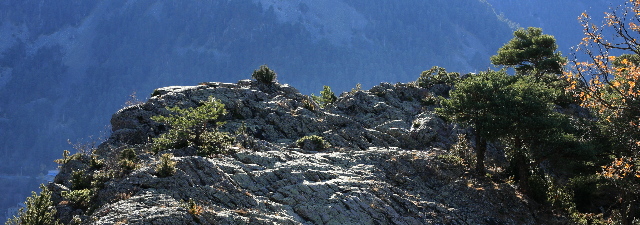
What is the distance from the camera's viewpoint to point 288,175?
19922 millimetres

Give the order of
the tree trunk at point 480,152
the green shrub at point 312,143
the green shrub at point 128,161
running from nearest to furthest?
the green shrub at point 128,161 < the tree trunk at point 480,152 < the green shrub at point 312,143

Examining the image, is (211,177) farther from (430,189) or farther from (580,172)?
(580,172)

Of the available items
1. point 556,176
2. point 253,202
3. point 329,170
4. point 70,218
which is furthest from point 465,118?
point 70,218

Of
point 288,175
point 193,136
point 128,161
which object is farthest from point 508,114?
point 128,161

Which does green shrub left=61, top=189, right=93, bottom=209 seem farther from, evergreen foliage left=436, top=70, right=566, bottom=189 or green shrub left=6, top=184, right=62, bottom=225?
evergreen foliage left=436, top=70, right=566, bottom=189

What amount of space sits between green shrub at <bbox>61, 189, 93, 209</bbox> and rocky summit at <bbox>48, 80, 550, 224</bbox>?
51 mm

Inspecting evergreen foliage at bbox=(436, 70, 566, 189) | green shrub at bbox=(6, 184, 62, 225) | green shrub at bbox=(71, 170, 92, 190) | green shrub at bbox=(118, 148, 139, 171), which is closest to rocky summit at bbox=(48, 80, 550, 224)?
green shrub at bbox=(71, 170, 92, 190)

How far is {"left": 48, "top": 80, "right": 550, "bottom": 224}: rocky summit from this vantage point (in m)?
16.3

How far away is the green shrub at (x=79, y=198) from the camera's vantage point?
16484mm

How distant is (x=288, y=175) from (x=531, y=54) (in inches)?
1153

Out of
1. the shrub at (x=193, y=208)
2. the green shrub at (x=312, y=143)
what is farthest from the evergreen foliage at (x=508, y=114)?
the shrub at (x=193, y=208)

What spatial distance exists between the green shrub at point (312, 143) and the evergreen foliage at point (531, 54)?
22599 mm

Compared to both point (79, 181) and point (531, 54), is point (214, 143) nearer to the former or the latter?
point (79, 181)

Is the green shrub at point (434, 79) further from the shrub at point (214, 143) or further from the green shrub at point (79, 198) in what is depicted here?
the green shrub at point (79, 198)
